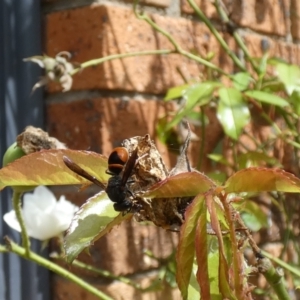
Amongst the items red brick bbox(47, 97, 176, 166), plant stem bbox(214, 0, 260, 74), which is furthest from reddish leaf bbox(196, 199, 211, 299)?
plant stem bbox(214, 0, 260, 74)

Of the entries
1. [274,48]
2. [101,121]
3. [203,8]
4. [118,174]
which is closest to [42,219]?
[101,121]

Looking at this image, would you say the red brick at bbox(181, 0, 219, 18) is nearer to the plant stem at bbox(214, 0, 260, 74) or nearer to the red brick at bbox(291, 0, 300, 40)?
the plant stem at bbox(214, 0, 260, 74)

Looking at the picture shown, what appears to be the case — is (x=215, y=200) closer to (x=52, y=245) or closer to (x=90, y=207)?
(x=90, y=207)

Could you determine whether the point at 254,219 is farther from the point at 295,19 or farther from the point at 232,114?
the point at 295,19

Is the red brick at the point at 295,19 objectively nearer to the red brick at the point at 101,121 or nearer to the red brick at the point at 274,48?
the red brick at the point at 274,48

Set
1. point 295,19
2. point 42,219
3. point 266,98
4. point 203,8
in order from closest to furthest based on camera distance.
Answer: point 42,219, point 266,98, point 203,8, point 295,19
